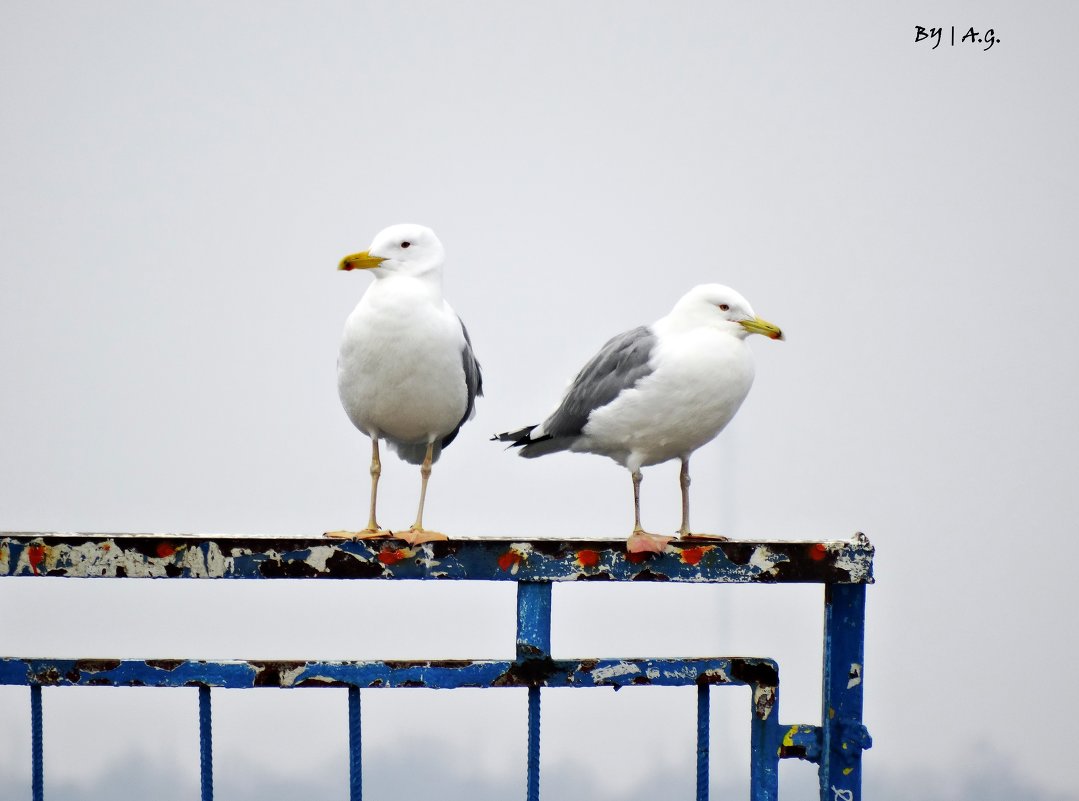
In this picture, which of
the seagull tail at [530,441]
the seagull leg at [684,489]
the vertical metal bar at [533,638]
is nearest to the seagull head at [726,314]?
the seagull leg at [684,489]

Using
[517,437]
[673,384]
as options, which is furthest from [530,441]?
[673,384]

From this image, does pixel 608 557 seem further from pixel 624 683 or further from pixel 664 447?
pixel 664 447

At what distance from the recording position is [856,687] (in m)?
2.28

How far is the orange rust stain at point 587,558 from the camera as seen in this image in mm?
2316

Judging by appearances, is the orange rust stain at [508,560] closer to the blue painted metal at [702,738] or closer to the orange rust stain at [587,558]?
the orange rust stain at [587,558]

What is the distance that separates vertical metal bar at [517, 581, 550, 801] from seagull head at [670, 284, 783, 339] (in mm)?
1250

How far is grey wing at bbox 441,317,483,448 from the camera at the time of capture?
11.1 feet

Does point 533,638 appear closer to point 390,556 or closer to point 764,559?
point 390,556

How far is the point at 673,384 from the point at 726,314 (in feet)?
0.84

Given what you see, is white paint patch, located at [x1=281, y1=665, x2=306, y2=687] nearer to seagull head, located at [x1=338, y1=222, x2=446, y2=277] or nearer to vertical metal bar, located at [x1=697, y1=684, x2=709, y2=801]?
vertical metal bar, located at [x1=697, y1=684, x2=709, y2=801]

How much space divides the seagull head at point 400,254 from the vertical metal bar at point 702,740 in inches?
57.7

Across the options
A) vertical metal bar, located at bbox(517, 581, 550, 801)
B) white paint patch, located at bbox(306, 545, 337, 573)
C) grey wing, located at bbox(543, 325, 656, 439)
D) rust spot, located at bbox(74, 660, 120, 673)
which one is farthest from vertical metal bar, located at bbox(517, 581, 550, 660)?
grey wing, located at bbox(543, 325, 656, 439)

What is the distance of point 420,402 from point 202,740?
1.24 meters

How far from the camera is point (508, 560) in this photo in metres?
2.29
